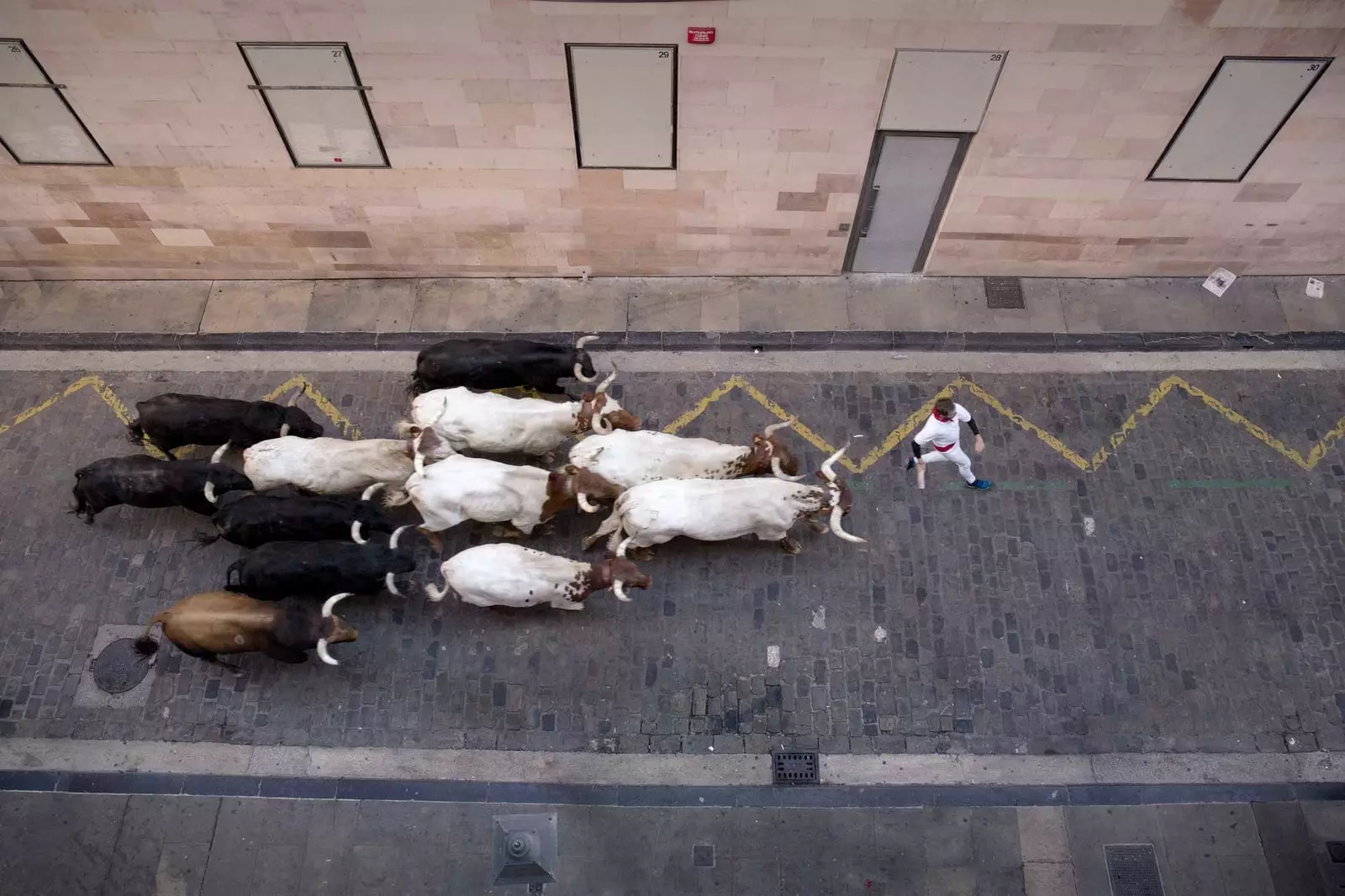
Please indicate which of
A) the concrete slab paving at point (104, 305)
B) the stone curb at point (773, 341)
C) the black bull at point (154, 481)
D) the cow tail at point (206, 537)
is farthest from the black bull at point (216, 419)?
the concrete slab paving at point (104, 305)

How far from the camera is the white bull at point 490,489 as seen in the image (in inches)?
363

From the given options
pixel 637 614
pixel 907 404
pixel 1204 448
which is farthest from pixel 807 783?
pixel 1204 448

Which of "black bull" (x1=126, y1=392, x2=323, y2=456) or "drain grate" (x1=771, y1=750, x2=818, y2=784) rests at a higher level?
"black bull" (x1=126, y1=392, x2=323, y2=456)

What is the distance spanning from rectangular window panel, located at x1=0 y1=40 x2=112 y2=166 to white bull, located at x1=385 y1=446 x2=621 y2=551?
5.61 meters

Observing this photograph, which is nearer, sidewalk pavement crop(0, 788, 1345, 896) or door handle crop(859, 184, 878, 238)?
sidewalk pavement crop(0, 788, 1345, 896)

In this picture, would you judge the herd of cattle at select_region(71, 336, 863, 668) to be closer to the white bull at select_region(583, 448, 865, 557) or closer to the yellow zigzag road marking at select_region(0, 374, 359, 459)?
the white bull at select_region(583, 448, 865, 557)

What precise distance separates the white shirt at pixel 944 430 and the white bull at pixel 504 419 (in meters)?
3.28

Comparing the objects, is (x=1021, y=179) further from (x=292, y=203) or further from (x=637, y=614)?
(x=292, y=203)

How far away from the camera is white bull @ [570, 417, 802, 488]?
31.0 ft

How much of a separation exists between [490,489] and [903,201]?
6418 mm

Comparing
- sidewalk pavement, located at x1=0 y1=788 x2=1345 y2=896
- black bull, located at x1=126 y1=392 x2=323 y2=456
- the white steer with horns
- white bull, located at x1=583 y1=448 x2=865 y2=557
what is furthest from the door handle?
black bull, located at x1=126 y1=392 x2=323 y2=456

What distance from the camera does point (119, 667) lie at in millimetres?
9617

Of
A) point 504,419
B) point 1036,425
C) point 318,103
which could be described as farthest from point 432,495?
point 1036,425

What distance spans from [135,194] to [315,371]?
3.07 metres
